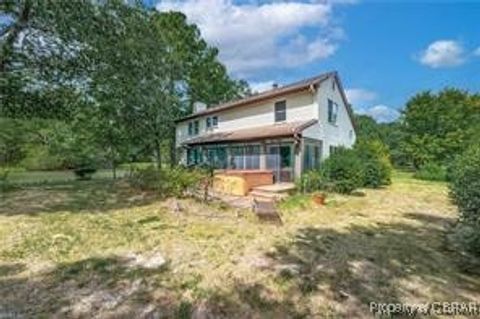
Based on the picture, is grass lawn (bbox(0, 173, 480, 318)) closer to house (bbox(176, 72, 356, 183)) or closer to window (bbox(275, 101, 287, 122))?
house (bbox(176, 72, 356, 183))

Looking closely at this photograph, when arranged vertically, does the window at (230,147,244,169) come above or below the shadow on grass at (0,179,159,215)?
above

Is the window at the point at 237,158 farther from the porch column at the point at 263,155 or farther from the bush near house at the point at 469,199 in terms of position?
the bush near house at the point at 469,199

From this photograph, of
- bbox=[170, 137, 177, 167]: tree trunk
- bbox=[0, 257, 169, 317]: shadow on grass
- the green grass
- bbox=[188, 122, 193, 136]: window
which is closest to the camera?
bbox=[0, 257, 169, 317]: shadow on grass

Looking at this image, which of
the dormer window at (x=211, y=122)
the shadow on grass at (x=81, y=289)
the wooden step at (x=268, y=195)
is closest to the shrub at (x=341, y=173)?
the wooden step at (x=268, y=195)

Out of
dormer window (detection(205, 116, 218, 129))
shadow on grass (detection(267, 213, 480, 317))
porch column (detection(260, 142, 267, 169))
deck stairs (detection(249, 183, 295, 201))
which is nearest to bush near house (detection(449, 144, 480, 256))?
shadow on grass (detection(267, 213, 480, 317))

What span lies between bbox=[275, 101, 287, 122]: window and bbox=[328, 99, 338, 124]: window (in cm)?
269

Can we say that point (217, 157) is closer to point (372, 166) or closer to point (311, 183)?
point (311, 183)

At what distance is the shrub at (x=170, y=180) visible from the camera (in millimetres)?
14125

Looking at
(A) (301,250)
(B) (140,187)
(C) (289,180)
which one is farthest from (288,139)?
(A) (301,250)

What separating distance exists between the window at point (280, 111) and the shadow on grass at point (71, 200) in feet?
31.5

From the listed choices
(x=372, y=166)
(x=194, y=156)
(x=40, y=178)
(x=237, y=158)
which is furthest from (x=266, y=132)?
(x=40, y=178)

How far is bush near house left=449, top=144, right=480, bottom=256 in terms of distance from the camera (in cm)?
768

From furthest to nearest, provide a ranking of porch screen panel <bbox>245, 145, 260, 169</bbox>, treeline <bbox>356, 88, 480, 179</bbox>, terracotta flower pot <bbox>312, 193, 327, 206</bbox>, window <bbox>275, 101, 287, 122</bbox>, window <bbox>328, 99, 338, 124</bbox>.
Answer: treeline <bbox>356, 88, 480, 179</bbox>, window <bbox>328, 99, 338, 124</bbox>, window <bbox>275, 101, 287, 122</bbox>, porch screen panel <bbox>245, 145, 260, 169</bbox>, terracotta flower pot <bbox>312, 193, 327, 206</bbox>

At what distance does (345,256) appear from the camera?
7.56 meters
